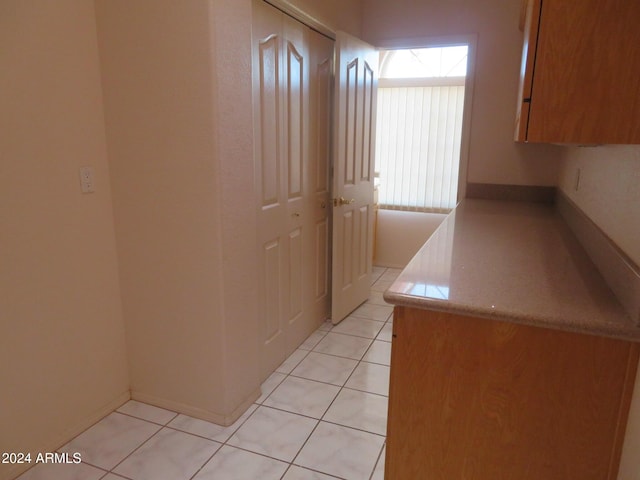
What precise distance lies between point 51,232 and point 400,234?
3529mm

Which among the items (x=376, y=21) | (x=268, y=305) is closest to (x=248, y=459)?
(x=268, y=305)

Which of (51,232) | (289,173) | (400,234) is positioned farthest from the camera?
(400,234)

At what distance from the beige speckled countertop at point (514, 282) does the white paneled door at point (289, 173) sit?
925mm

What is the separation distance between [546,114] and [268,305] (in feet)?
5.77

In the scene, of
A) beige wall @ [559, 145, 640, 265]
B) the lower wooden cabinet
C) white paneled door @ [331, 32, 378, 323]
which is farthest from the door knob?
the lower wooden cabinet

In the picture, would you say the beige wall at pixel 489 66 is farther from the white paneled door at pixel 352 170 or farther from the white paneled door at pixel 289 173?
the white paneled door at pixel 289 173

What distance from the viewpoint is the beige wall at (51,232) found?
1670mm

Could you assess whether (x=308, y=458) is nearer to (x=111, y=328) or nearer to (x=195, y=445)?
(x=195, y=445)

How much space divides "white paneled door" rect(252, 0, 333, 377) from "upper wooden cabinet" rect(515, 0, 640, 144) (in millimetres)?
1391

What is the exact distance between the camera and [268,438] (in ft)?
6.63

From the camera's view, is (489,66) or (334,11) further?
(489,66)

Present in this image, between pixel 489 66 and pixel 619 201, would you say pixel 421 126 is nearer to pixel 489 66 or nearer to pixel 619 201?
pixel 489 66

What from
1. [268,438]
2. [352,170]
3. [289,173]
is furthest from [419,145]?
[268,438]

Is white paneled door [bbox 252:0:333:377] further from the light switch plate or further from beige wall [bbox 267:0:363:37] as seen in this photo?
the light switch plate
